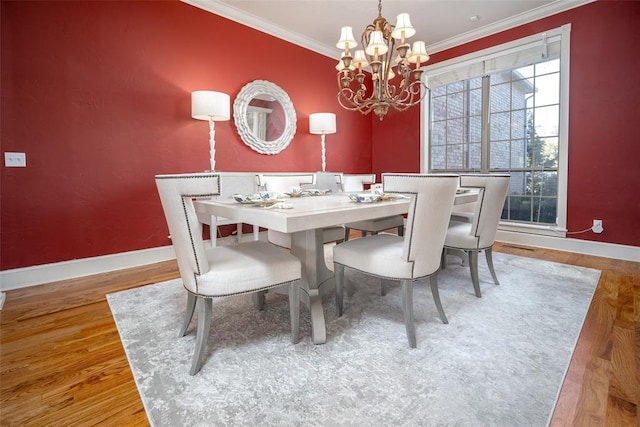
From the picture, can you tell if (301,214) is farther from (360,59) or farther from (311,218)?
(360,59)

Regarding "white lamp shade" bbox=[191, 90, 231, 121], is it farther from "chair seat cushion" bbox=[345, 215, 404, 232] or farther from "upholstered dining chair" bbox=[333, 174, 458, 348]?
"upholstered dining chair" bbox=[333, 174, 458, 348]

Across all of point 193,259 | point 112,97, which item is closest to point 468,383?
point 193,259

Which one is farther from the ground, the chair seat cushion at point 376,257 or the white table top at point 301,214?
the white table top at point 301,214

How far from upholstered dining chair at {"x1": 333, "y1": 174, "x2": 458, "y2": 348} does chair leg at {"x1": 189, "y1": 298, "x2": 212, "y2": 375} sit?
2.52 feet

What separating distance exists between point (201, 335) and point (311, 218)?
2.35ft

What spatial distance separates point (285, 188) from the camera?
2869 mm

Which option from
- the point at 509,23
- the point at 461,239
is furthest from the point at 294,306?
the point at 509,23

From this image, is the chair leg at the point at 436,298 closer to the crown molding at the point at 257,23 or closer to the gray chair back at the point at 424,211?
the gray chair back at the point at 424,211

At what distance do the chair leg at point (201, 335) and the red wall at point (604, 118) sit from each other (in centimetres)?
389

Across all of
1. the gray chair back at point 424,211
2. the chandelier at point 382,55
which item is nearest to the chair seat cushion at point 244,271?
the gray chair back at point 424,211

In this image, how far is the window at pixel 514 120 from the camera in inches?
136

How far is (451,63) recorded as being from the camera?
14.0 ft

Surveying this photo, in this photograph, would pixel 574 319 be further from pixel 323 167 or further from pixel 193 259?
pixel 323 167

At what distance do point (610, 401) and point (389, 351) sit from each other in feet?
2.69
